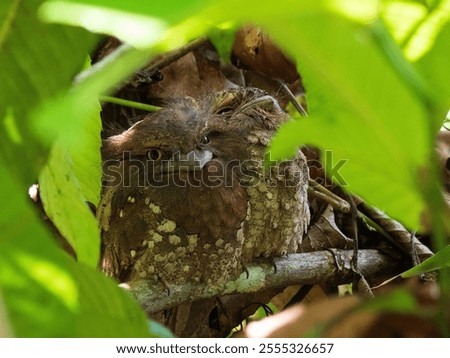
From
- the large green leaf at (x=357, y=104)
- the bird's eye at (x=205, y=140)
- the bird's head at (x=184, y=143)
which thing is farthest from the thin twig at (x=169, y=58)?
the large green leaf at (x=357, y=104)

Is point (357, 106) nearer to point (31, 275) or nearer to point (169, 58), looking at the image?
point (31, 275)

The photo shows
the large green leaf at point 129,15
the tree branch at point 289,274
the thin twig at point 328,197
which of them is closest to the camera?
the large green leaf at point 129,15

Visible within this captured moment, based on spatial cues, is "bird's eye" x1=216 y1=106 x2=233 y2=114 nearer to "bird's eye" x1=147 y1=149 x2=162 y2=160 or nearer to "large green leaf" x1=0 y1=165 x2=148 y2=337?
"bird's eye" x1=147 y1=149 x2=162 y2=160

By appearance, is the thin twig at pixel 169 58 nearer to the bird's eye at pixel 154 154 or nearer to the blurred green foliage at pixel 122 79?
the bird's eye at pixel 154 154

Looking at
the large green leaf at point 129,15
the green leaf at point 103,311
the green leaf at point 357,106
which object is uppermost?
the large green leaf at point 129,15

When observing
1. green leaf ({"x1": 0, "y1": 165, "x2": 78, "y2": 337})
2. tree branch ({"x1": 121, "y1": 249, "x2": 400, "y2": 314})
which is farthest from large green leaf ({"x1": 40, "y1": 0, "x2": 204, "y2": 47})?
tree branch ({"x1": 121, "y1": 249, "x2": 400, "y2": 314})

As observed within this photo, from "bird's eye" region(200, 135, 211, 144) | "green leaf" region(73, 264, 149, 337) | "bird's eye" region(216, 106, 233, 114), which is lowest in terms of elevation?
"bird's eye" region(200, 135, 211, 144)

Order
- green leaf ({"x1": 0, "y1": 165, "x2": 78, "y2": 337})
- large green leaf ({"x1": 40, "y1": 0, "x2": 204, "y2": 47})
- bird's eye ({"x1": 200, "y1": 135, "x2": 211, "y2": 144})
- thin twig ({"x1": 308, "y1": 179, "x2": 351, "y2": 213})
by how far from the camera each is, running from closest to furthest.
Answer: large green leaf ({"x1": 40, "y1": 0, "x2": 204, "y2": 47})
green leaf ({"x1": 0, "y1": 165, "x2": 78, "y2": 337})
bird's eye ({"x1": 200, "y1": 135, "x2": 211, "y2": 144})
thin twig ({"x1": 308, "y1": 179, "x2": 351, "y2": 213})
